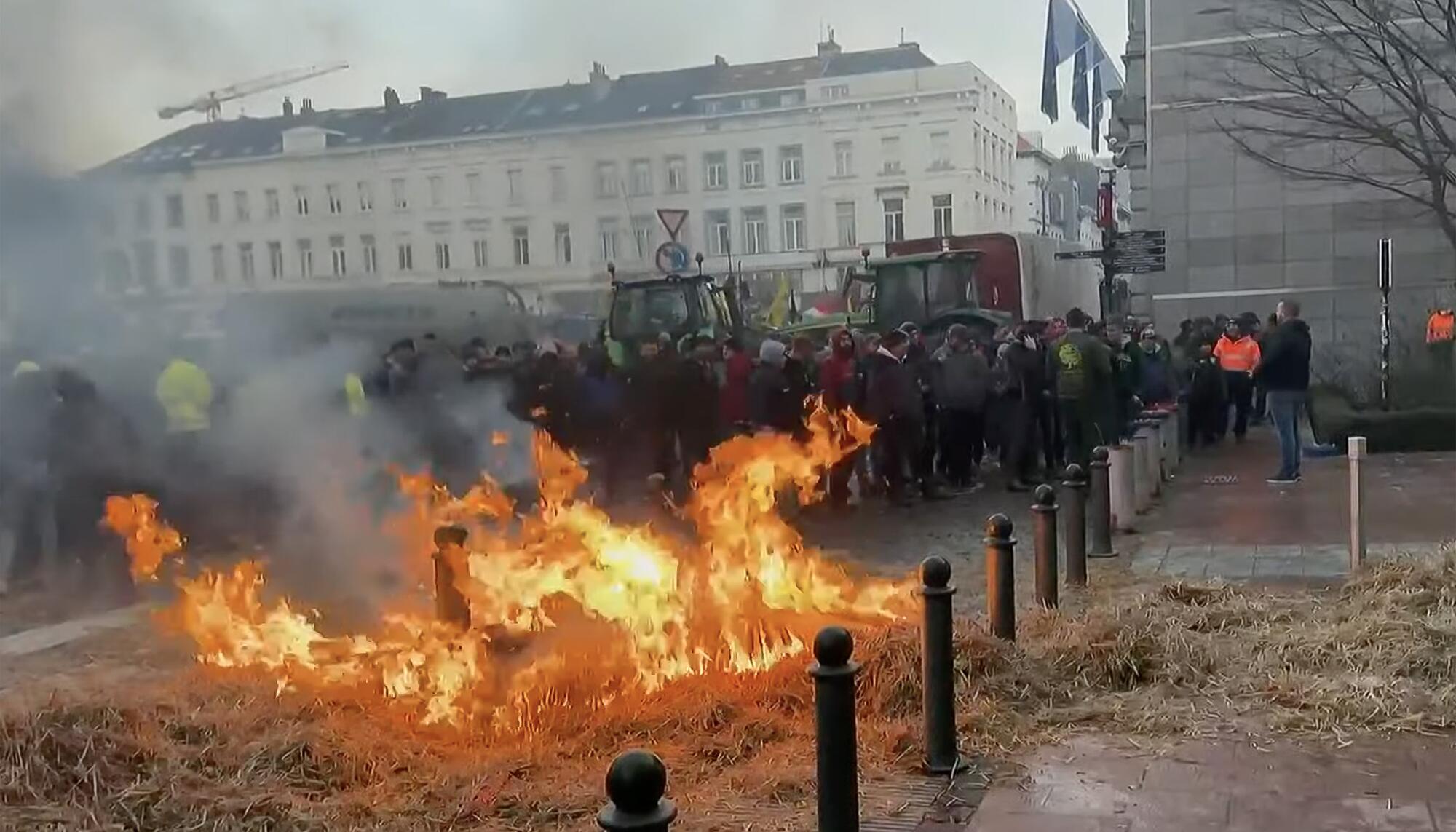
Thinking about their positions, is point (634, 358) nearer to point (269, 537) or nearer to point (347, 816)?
point (269, 537)

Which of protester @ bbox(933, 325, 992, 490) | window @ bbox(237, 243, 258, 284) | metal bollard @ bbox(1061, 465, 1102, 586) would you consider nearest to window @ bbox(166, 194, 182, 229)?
window @ bbox(237, 243, 258, 284)

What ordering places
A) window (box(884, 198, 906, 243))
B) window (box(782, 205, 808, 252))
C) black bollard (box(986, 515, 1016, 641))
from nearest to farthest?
black bollard (box(986, 515, 1016, 641)), window (box(782, 205, 808, 252)), window (box(884, 198, 906, 243))

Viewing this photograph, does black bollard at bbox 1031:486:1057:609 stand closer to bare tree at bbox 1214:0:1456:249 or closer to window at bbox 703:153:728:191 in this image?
window at bbox 703:153:728:191

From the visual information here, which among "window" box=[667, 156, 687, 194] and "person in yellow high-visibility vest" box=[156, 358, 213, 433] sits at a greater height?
"window" box=[667, 156, 687, 194]

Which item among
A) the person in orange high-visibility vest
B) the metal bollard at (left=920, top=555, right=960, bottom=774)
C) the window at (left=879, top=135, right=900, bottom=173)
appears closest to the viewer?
the metal bollard at (left=920, top=555, right=960, bottom=774)

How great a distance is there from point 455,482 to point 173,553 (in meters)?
2.00

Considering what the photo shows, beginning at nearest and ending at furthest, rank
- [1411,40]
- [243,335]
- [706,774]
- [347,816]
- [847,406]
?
[347,816], [706,774], [243,335], [847,406], [1411,40]

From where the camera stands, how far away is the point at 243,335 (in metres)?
7.48

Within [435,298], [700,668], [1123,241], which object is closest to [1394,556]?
[700,668]

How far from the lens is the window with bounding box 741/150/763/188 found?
9.84 metres

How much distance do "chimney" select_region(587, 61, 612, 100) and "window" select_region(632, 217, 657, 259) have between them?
1.05m

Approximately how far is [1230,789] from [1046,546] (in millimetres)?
2324

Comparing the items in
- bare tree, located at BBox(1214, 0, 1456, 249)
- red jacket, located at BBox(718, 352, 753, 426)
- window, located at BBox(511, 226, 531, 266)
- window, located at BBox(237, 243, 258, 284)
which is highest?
bare tree, located at BBox(1214, 0, 1456, 249)

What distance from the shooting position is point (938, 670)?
15.3 feet
